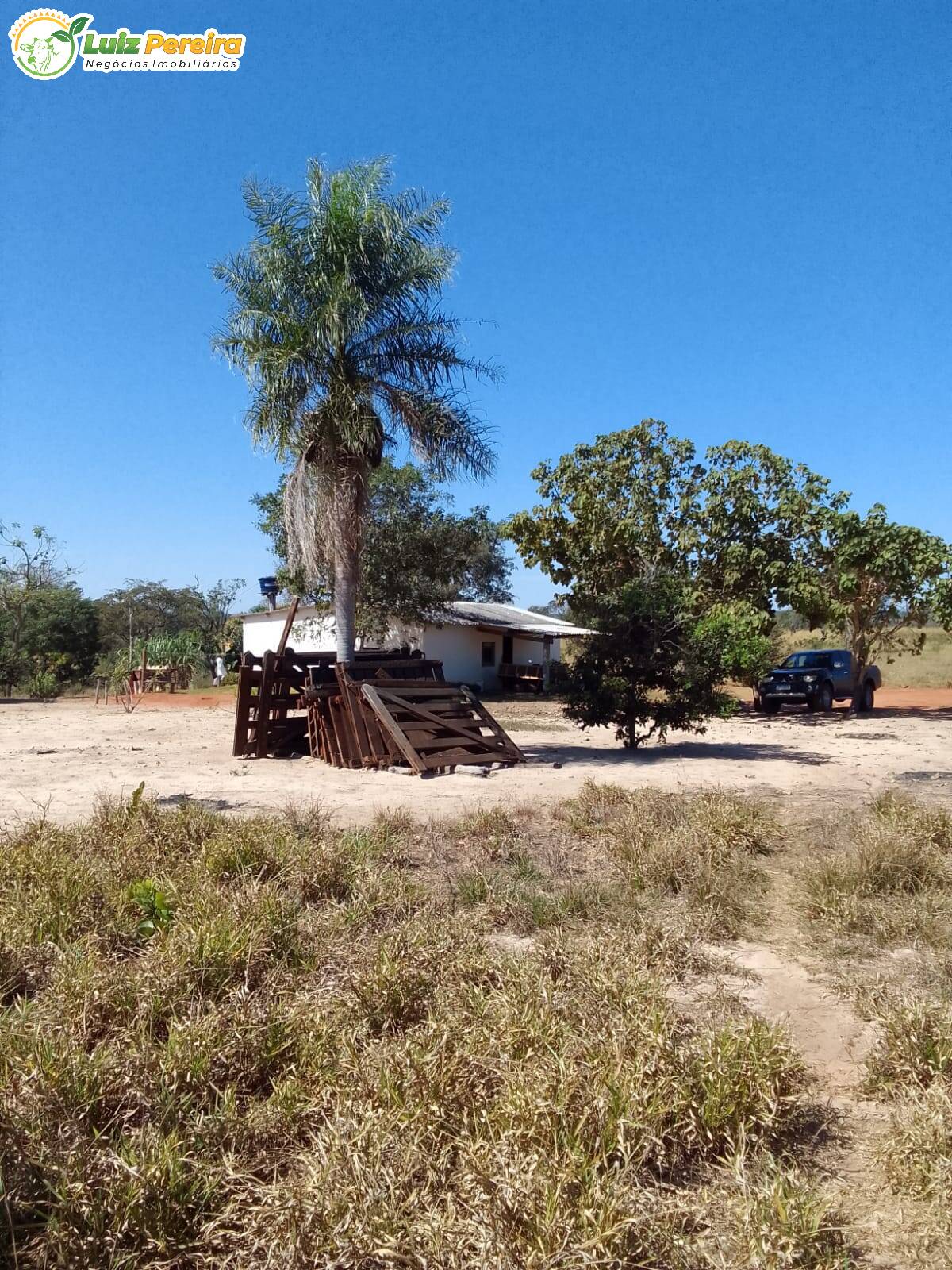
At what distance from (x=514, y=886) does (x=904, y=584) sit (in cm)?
2323

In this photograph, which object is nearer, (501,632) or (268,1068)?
(268,1068)

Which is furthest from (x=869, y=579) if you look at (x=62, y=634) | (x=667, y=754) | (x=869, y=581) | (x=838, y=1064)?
(x=62, y=634)

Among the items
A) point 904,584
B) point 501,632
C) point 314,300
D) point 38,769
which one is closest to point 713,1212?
point 38,769

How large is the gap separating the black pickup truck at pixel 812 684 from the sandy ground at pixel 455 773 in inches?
194

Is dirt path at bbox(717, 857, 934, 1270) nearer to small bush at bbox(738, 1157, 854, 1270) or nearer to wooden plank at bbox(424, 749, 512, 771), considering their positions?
small bush at bbox(738, 1157, 854, 1270)

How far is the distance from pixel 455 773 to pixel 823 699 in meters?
19.3

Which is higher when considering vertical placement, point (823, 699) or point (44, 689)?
point (823, 699)

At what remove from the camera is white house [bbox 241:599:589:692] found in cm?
3544

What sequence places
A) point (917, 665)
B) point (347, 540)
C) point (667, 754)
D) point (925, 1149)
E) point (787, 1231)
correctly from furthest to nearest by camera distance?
point (917, 665)
point (667, 754)
point (347, 540)
point (925, 1149)
point (787, 1231)

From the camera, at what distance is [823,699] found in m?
28.4

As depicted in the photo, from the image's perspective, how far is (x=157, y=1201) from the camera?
270 centimetres

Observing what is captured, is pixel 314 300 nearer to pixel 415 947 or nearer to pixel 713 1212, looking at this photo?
pixel 415 947

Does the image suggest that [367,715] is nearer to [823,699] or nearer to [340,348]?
[340,348]

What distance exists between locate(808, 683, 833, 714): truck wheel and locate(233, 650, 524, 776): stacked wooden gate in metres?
16.9
